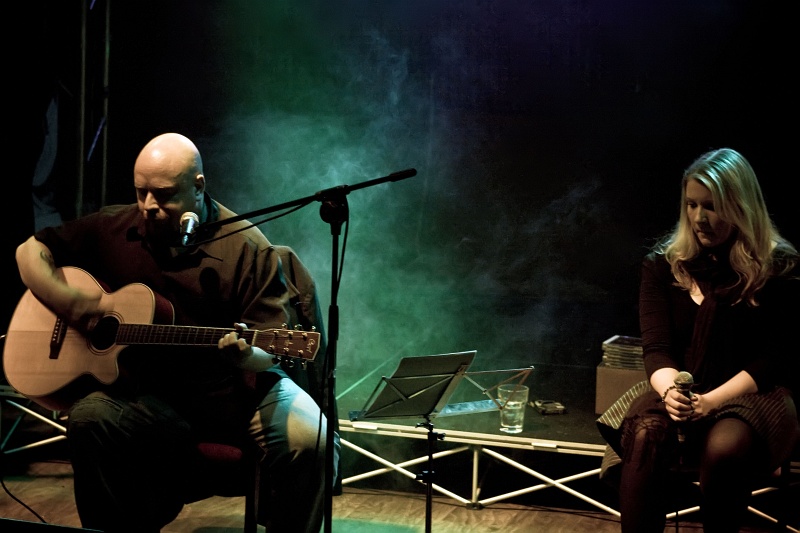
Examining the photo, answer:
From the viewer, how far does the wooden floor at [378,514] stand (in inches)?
141

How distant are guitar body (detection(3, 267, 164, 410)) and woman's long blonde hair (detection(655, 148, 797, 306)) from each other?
78.3 inches

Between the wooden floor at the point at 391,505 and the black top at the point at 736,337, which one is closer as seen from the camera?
the black top at the point at 736,337

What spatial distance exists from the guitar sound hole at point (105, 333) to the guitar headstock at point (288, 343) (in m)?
0.56

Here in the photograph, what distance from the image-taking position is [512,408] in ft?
11.8

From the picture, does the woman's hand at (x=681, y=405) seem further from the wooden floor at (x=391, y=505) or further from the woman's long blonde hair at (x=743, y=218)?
the wooden floor at (x=391, y=505)

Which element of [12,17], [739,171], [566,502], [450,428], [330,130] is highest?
[12,17]

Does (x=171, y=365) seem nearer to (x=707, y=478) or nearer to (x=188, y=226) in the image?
(x=188, y=226)

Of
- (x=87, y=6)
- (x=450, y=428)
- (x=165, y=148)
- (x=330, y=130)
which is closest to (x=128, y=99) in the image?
(x=87, y=6)

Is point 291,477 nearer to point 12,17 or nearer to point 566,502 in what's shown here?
point 566,502

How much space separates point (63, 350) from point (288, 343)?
2.89ft

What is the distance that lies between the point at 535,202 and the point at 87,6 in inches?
114

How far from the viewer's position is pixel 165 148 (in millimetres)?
2840

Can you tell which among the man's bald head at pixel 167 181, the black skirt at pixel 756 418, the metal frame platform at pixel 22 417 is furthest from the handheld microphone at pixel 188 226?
the metal frame platform at pixel 22 417

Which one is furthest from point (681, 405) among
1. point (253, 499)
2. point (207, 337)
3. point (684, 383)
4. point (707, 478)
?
point (207, 337)
